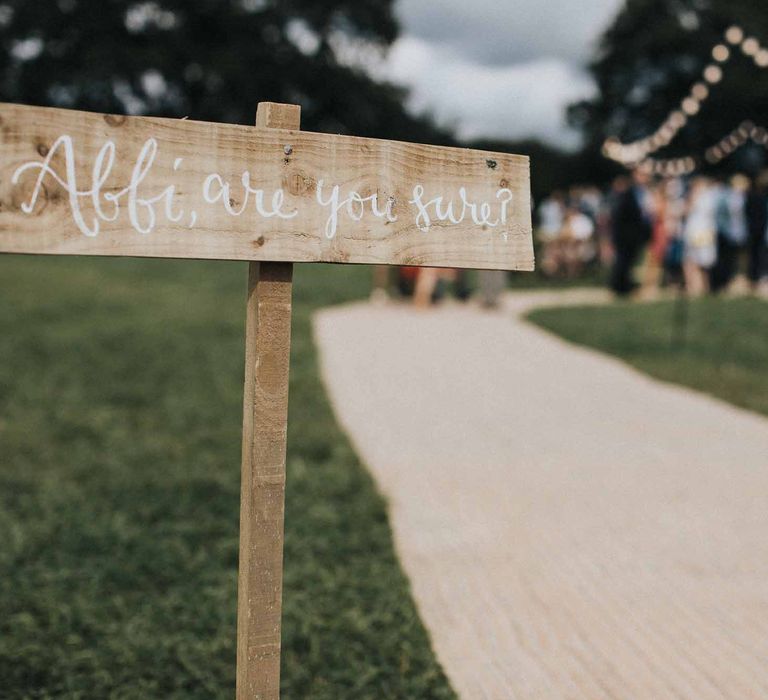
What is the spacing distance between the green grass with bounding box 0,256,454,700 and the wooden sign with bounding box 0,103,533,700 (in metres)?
0.80

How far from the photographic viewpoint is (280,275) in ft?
7.04

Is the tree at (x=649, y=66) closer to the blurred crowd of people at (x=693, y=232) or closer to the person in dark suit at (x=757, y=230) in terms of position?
the blurred crowd of people at (x=693, y=232)

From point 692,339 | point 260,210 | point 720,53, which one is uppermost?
point 720,53

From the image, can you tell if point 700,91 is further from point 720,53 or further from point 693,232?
point 693,232

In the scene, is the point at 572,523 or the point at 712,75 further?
the point at 712,75

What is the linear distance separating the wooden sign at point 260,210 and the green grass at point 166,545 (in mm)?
803

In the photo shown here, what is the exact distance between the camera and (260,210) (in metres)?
2.06

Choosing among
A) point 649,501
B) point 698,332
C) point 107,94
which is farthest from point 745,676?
point 107,94

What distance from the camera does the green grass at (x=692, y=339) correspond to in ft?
26.2

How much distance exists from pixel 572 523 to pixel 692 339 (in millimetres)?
6244

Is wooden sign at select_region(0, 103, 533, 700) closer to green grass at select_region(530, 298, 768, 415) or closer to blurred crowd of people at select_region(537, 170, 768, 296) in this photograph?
green grass at select_region(530, 298, 768, 415)

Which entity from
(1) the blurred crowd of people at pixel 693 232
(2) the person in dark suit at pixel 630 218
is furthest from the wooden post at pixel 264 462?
(2) the person in dark suit at pixel 630 218

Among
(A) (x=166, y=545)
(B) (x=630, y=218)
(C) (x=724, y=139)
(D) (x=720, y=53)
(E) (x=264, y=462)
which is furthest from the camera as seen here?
(B) (x=630, y=218)

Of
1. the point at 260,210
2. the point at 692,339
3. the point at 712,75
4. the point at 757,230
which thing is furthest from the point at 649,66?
the point at 260,210
